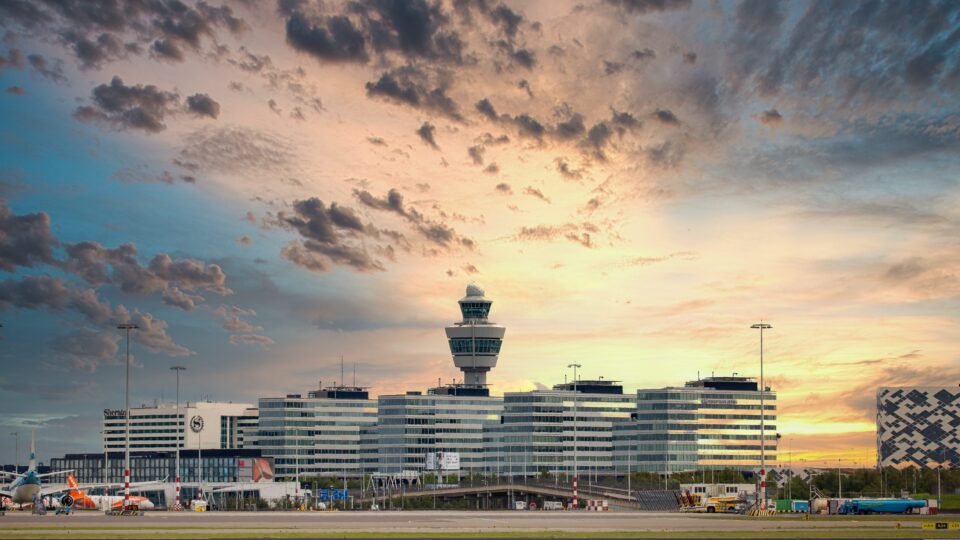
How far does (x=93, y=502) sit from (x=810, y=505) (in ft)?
326

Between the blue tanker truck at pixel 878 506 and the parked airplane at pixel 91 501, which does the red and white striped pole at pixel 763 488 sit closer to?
the blue tanker truck at pixel 878 506

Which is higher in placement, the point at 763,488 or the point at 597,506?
the point at 763,488

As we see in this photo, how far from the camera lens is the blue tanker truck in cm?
14588

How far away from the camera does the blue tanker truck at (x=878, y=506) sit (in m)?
146

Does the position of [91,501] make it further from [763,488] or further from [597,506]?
[763,488]

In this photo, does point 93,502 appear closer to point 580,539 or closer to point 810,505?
point 810,505

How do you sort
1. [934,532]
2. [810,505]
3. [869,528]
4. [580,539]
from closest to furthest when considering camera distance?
[580,539]
[934,532]
[869,528]
[810,505]

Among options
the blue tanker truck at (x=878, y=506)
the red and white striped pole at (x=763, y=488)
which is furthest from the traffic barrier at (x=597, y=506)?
the red and white striped pole at (x=763, y=488)

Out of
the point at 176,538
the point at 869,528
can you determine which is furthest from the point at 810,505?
the point at 176,538

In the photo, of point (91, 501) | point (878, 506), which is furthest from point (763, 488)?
point (91, 501)

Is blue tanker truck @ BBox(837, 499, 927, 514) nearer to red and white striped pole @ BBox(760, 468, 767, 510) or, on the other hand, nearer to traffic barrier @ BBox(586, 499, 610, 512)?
red and white striped pole @ BBox(760, 468, 767, 510)

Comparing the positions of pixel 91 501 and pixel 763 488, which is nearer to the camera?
pixel 763 488

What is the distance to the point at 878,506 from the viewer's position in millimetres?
146250

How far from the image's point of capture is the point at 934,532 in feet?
286
